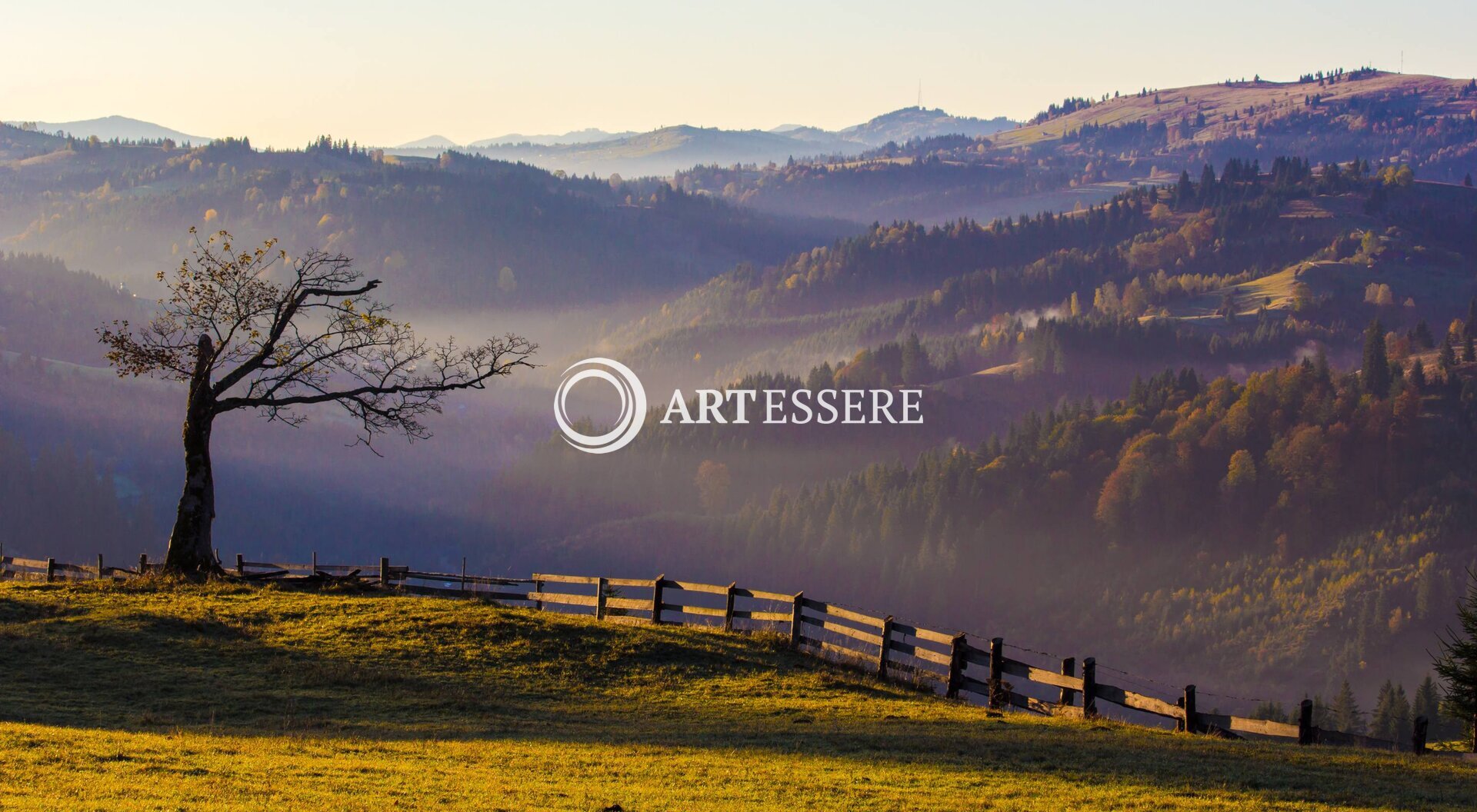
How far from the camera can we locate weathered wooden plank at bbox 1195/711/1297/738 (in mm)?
22016

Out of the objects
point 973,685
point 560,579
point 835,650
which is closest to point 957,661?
point 973,685

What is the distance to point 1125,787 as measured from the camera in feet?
57.1

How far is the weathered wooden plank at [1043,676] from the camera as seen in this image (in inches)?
933

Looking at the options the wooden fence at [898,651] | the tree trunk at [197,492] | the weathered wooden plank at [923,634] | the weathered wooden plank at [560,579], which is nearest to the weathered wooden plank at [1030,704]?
the wooden fence at [898,651]

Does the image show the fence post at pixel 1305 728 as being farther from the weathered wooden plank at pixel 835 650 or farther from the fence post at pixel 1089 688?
the weathered wooden plank at pixel 835 650

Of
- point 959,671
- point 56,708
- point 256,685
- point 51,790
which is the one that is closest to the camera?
point 51,790

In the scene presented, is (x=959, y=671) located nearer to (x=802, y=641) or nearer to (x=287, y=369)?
(x=802, y=641)

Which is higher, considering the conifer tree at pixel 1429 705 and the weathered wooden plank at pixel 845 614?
the weathered wooden plank at pixel 845 614

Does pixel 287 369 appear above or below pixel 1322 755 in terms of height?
above

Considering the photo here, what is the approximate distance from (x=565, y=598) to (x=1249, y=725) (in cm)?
1617

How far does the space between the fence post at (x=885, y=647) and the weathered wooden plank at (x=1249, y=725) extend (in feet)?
20.2

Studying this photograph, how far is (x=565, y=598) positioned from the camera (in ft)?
106

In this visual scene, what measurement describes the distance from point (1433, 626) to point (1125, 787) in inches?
8035

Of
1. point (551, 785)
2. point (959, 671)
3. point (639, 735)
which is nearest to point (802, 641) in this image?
point (959, 671)
